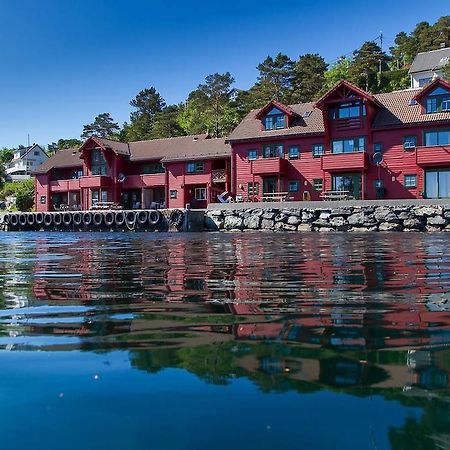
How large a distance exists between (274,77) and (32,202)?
108ft

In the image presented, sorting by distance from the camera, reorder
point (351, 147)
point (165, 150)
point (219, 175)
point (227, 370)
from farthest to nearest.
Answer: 1. point (165, 150)
2. point (219, 175)
3. point (351, 147)
4. point (227, 370)

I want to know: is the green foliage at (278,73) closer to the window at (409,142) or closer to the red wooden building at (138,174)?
the red wooden building at (138,174)

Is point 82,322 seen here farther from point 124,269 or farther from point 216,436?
point 124,269

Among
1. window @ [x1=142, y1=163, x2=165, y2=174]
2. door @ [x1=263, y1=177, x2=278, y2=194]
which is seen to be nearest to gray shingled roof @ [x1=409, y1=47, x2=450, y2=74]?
door @ [x1=263, y1=177, x2=278, y2=194]

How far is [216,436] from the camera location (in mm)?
1659

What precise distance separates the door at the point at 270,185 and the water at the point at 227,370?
33576mm

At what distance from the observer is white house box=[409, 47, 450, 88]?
58.5 meters

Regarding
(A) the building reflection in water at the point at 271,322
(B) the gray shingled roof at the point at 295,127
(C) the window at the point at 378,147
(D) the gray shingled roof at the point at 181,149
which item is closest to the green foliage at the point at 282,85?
(D) the gray shingled roof at the point at 181,149

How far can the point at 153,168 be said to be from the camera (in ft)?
158

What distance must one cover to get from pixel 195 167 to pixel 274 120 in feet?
29.4

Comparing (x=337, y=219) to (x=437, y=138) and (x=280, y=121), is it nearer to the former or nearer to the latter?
(x=437, y=138)

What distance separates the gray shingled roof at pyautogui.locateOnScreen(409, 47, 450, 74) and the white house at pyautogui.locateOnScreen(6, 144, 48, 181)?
78373mm

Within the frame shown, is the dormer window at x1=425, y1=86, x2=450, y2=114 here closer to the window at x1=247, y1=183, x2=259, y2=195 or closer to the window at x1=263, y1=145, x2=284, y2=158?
the window at x1=263, y1=145, x2=284, y2=158

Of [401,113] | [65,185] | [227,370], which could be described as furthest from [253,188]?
[227,370]
